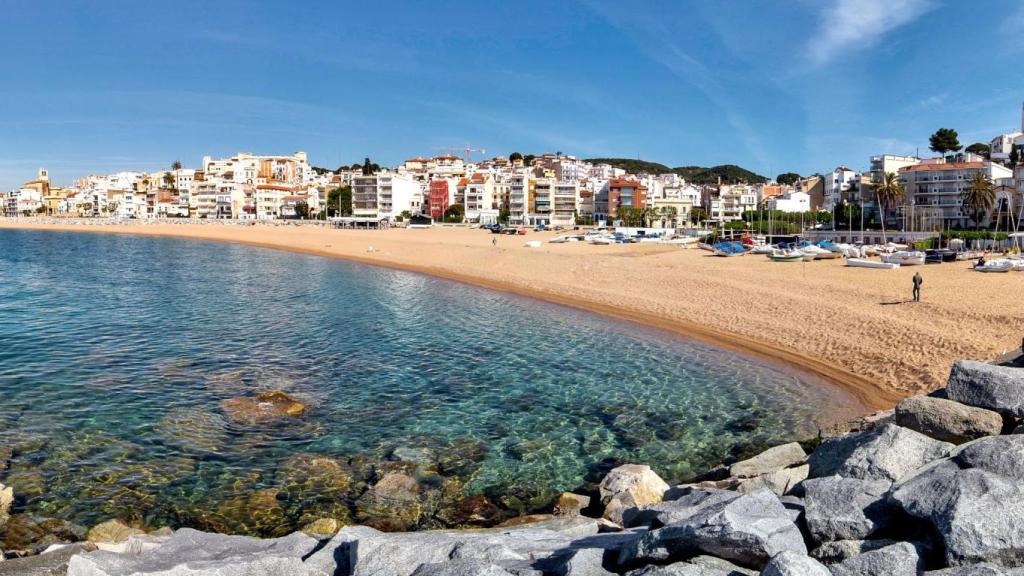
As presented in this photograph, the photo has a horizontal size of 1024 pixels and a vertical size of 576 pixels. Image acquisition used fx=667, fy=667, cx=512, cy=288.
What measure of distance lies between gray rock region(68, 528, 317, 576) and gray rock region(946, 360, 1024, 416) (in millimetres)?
7653

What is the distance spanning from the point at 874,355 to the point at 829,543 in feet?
51.3

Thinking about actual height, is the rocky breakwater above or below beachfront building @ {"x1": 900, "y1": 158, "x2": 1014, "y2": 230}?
below

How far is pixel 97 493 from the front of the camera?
33.1 feet

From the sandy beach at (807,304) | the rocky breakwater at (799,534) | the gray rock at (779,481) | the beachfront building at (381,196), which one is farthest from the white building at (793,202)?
the rocky breakwater at (799,534)

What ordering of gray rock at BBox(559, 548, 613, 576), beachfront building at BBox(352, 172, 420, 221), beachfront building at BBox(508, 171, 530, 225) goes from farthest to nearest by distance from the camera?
beachfront building at BBox(352, 172, 420, 221)
beachfront building at BBox(508, 171, 530, 225)
gray rock at BBox(559, 548, 613, 576)

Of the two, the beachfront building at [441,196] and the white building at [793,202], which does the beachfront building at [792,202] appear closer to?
the white building at [793,202]

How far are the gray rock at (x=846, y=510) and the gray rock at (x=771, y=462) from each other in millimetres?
3857

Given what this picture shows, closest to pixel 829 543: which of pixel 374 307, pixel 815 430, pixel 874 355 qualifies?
pixel 815 430

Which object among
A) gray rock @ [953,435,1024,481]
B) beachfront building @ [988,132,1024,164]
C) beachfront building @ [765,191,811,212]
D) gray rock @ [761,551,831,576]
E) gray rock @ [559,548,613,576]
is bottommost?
gray rock @ [559,548,613,576]

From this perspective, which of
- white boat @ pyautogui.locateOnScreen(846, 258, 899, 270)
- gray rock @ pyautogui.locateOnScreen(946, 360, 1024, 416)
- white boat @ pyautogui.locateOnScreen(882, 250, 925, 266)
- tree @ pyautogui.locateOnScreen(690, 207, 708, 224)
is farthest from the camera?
tree @ pyautogui.locateOnScreen(690, 207, 708, 224)

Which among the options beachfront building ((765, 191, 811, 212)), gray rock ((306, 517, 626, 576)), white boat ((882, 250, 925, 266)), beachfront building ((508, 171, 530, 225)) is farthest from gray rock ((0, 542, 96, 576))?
beachfront building ((765, 191, 811, 212))

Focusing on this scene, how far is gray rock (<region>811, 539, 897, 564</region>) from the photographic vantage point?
15.6 ft

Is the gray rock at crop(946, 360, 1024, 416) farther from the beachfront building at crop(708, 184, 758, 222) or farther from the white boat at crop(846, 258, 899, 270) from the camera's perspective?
the beachfront building at crop(708, 184, 758, 222)

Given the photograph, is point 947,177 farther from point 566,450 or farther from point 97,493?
point 97,493
